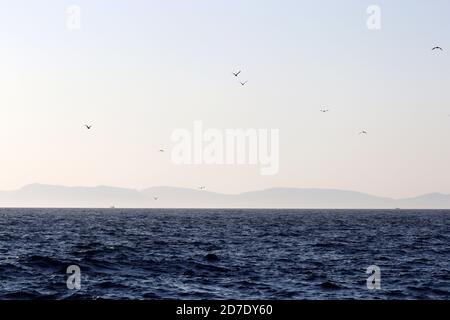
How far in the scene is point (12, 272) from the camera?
33000mm

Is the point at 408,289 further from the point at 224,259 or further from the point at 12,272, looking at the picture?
the point at 12,272

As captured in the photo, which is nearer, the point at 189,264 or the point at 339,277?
the point at 339,277

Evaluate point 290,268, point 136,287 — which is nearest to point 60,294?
point 136,287

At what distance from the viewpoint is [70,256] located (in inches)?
1642

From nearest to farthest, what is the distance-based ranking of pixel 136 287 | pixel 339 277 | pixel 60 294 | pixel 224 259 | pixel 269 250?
pixel 60 294 → pixel 136 287 → pixel 339 277 → pixel 224 259 → pixel 269 250

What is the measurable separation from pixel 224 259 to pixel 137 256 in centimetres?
681
